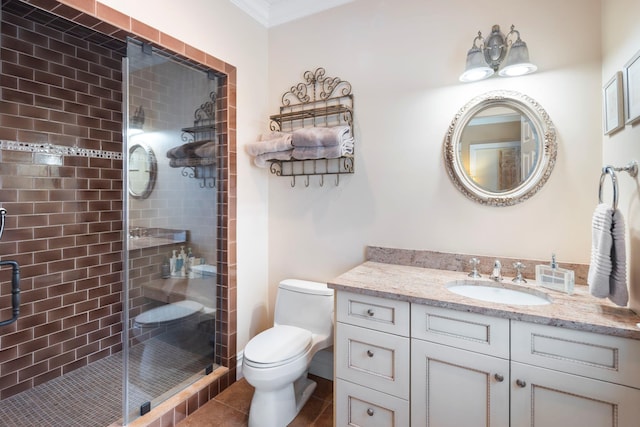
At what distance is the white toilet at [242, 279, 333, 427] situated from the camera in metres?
1.60

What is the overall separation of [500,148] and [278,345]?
165 cm

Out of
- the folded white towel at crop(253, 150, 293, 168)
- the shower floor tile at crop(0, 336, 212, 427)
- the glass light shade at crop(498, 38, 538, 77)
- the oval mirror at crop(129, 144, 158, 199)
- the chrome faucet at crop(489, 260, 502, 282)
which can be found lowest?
the shower floor tile at crop(0, 336, 212, 427)

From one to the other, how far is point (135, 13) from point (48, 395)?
2.37 metres

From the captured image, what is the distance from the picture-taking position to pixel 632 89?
115 centimetres

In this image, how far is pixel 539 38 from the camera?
5.23ft

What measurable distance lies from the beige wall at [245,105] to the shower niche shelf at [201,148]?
18 centimetres

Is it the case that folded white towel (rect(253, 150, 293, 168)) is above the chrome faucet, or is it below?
above

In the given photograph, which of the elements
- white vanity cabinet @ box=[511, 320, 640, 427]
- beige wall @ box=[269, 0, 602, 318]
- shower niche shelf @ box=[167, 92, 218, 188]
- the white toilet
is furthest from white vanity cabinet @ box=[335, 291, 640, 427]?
shower niche shelf @ box=[167, 92, 218, 188]

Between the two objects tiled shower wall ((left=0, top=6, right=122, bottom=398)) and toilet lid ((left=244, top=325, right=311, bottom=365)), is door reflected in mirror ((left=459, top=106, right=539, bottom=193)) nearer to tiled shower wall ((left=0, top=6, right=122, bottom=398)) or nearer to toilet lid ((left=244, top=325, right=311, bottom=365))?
toilet lid ((left=244, top=325, right=311, bottom=365))

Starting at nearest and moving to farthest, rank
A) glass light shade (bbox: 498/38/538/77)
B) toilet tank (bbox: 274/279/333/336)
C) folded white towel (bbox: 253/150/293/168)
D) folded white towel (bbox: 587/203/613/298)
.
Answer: folded white towel (bbox: 587/203/613/298) → glass light shade (bbox: 498/38/538/77) → toilet tank (bbox: 274/279/333/336) → folded white towel (bbox: 253/150/293/168)

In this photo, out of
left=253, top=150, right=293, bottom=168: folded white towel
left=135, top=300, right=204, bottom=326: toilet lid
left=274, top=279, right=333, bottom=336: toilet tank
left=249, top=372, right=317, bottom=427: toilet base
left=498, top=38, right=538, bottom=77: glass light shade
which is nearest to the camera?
left=498, top=38, right=538, bottom=77: glass light shade

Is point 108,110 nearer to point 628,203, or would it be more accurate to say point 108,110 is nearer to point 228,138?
point 228,138

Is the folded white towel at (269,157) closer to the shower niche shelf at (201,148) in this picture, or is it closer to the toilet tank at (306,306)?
the shower niche shelf at (201,148)

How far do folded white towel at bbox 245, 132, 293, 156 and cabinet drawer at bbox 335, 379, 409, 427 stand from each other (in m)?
1.42
